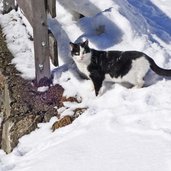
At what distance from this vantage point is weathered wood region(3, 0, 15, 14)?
26.6 feet

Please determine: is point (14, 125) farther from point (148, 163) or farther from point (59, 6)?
point (59, 6)

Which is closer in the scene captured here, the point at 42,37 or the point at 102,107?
the point at 102,107

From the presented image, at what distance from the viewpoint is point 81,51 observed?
6.18 meters

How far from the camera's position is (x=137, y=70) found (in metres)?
6.07

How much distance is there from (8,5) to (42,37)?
7.57 feet

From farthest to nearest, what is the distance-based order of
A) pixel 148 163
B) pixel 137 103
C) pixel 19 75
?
1. pixel 19 75
2. pixel 137 103
3. pixel 148 163

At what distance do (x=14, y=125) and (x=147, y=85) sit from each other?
65.8 inches

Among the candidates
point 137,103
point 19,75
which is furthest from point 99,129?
point 19,75

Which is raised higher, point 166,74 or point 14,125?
Answer: point 166,74

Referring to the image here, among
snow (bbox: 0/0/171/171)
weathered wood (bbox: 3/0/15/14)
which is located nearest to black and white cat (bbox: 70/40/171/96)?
snow (bbox: 0/0/171/171)

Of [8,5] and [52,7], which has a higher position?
[52,7]

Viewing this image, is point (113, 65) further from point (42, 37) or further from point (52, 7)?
point (52, 7)

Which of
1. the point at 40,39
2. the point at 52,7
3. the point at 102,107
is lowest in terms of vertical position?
the point at 102,107

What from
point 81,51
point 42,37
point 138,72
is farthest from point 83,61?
point 138,72
